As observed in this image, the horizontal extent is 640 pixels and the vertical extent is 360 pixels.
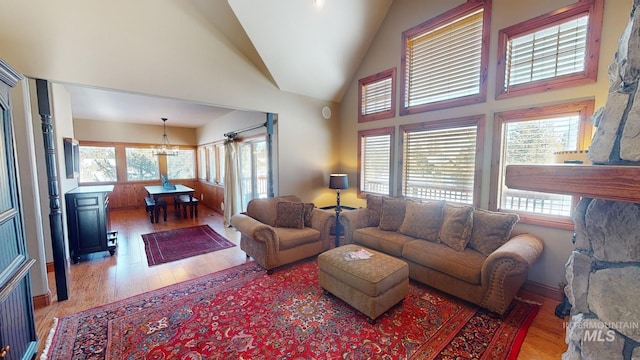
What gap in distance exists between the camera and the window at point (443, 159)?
313 centimetres

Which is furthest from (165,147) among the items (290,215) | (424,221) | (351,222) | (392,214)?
(424,221)

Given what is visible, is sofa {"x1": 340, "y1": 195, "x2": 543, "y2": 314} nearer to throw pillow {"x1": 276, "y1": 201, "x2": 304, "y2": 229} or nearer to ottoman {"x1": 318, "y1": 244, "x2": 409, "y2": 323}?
ottoman {"x1": 318, "y1": 244, "x2": 409, "y2": 323}

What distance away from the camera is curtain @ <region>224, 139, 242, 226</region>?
18.2ft

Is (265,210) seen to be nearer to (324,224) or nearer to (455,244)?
(324,224)

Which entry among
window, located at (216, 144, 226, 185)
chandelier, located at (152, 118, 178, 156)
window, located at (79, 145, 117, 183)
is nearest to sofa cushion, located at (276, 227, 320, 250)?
window, located at (216, 144, 226, 185)

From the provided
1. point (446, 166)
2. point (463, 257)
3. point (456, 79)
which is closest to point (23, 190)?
point (463, 257)

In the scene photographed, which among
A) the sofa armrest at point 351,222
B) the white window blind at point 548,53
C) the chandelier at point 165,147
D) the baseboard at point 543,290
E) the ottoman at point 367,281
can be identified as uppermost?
the white window blind at point 548,53

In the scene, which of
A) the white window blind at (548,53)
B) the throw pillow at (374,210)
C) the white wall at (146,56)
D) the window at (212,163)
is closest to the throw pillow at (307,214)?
the white wall at (146,56)

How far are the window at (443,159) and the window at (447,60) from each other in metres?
0.30

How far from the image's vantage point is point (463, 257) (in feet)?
8.34

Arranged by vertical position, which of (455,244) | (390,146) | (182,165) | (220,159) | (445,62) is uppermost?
(445,62)

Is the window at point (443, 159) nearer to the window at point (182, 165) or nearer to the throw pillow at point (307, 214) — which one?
the throw pillow at point (307, 214)

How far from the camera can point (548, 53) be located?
2518 mm

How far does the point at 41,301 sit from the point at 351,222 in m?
3.57
